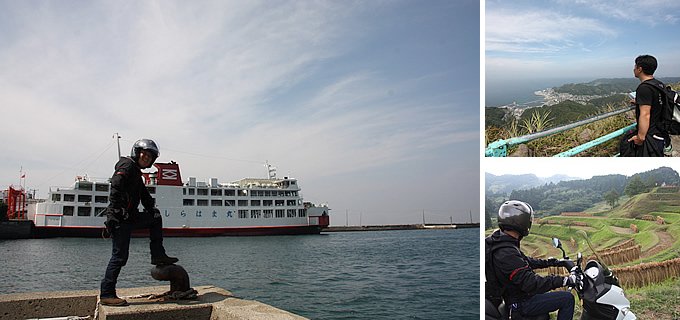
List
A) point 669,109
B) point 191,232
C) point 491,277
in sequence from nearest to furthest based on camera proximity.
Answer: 1. point 669,109
2. point 491,277
3. point 191,232

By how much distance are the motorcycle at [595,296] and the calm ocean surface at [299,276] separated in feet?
36.2

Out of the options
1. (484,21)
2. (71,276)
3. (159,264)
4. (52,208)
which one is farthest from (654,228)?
(52,208)

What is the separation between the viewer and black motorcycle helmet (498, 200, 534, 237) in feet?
10.6

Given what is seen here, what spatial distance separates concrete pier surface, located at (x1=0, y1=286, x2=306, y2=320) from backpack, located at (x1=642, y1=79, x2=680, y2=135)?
2533mm

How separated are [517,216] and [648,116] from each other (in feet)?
3.13

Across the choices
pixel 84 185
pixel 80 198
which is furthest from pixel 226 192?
pixel 80 198

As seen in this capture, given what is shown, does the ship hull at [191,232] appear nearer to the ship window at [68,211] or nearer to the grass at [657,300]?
the ship window at [68,211]

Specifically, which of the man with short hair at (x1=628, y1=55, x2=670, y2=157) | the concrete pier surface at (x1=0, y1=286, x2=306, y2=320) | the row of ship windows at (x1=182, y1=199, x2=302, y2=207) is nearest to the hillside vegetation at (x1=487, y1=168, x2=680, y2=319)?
the man with short hair at (x1=628, y1=55, x2=670, y2=157)

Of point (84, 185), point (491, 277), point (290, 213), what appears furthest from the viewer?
point (290, 213)

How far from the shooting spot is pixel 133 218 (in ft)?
12.4

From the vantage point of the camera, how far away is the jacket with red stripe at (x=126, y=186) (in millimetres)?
3646

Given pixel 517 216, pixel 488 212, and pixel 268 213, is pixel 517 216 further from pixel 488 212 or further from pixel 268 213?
pixel 268 213

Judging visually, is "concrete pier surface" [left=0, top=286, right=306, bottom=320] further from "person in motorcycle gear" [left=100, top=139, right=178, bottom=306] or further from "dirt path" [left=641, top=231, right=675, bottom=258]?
"dirt path" [left=641, top=231, right=675, bottom=258]

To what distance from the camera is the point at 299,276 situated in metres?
25.4
